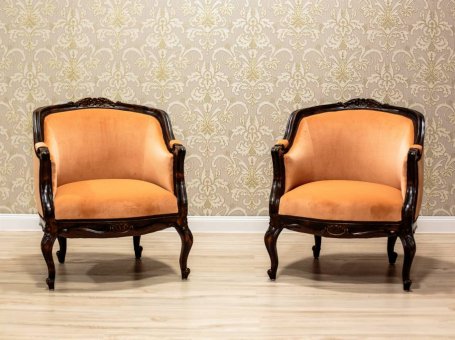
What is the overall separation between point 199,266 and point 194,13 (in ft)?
5.50

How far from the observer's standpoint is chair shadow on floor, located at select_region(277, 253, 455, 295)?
3.94 metres

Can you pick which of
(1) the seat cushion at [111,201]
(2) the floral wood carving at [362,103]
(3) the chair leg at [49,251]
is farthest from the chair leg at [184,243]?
(2) the floral wood carving at [362,103]

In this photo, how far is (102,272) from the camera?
4.18m

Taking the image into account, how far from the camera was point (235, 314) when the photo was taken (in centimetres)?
350

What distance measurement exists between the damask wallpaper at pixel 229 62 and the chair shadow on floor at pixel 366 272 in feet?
3.04

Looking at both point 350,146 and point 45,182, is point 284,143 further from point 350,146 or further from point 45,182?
point 45,182

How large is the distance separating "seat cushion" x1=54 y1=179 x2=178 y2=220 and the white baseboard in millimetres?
1166

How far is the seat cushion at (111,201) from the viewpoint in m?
3.80

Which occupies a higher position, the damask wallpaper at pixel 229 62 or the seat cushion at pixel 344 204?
the damask wallpaper at pixel 229 62

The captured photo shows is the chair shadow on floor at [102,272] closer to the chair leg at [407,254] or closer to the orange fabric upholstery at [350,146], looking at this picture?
the orange fabric upholstery at [350,146]

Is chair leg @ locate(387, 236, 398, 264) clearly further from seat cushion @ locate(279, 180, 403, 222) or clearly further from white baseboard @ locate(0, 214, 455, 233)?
white baseboard @ locate(0, 214, 455, 233)

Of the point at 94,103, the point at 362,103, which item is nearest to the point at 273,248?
the point at 362,103

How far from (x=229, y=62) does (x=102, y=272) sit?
1.65 m

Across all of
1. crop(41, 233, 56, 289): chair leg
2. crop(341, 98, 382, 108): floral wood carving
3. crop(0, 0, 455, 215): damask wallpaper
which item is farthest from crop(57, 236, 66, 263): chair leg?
crop(341, 98, 382, 108): floral wood carving
